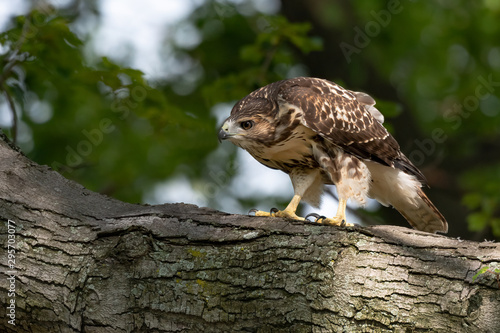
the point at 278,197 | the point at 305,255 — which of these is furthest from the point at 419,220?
the point at 278,197

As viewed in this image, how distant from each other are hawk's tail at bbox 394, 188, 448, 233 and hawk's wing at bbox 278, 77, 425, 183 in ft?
0.81

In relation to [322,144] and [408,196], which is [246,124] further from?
[408,196]

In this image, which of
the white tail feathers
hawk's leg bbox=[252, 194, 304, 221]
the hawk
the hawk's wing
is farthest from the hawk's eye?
the white tail feathers

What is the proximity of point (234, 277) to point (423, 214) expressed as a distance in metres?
3.09

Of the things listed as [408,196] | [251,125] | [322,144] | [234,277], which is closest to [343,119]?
[322,144]

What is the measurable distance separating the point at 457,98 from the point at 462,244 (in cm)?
738

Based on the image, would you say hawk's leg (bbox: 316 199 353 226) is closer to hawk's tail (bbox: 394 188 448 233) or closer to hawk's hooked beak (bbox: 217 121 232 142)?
hawk's tail (bbox: 394 188 448 233)

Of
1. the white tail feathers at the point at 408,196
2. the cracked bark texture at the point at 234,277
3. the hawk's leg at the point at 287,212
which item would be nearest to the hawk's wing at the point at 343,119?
the white tail feathers at the point at 408,196

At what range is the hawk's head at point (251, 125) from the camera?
5.38 meters

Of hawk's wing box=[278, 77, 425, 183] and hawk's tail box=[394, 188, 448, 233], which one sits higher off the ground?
hawk's wing box=[278, 77, 425, 183]

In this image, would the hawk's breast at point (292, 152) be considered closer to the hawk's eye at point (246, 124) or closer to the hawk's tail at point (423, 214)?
the hawk's eye at point (246, 124)

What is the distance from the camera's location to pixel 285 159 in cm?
562

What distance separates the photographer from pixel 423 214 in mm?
5969

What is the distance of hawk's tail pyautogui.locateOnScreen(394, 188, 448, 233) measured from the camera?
5.84 m
